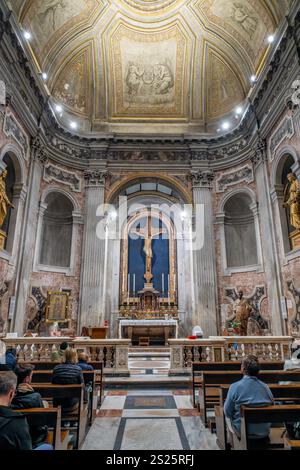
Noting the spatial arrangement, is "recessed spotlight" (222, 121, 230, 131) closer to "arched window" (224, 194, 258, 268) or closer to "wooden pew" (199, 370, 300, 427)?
"arched window" (224, 194, 258, 268)

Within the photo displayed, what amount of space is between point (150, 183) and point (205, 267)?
15.8ft

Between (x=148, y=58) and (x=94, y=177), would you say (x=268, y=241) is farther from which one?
(x=148, y=58)

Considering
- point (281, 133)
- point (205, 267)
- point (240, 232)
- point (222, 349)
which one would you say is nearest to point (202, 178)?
point (240, 232)

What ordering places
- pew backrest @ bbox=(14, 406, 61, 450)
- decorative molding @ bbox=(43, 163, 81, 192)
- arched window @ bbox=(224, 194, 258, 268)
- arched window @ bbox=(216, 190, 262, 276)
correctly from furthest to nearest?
arched window @ bbox=(224, 194, 258, 268)
arched window @ bbox=(216, 190, 262, 276)
decorative molding @ bbox=(43, 163, 81, 192)
pew backrest @ bbox=(14, 406, 61, 450)

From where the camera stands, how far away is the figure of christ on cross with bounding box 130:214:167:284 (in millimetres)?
14012

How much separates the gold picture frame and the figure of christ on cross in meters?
4.23

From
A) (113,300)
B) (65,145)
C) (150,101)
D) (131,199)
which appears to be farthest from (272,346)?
(150,101)

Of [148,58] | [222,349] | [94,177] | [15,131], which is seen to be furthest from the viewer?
[148,58]

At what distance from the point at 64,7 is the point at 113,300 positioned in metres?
11.8

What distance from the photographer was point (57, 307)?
35.1 ft

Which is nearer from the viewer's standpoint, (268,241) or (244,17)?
(268,241)

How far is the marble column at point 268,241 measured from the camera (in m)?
9.42

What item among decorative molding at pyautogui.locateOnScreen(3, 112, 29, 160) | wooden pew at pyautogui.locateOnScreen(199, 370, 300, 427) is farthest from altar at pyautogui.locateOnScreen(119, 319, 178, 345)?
wooden pew at pyautogui.locateOnScreen(199, 370, 300, 427)

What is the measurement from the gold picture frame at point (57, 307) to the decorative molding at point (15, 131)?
5.02m
